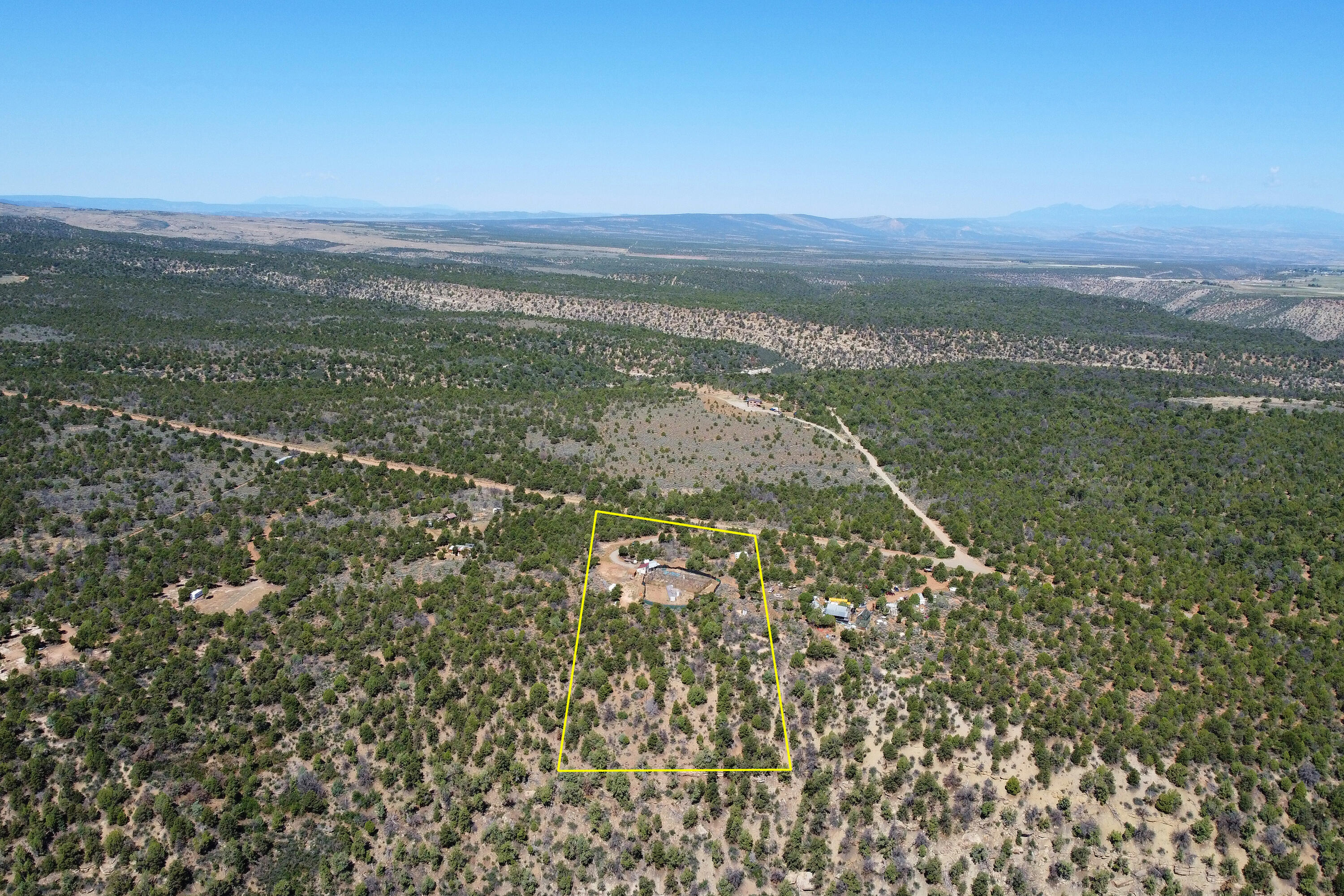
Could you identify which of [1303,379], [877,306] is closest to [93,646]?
[1303,379]

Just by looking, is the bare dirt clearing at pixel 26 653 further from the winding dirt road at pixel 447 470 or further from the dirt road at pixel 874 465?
the dirt road at pixel 874 465

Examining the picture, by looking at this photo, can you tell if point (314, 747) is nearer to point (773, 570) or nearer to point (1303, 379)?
point (773, 570)

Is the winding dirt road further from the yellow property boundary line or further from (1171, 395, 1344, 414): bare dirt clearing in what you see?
(1171, 395, 1344, 414): bare dirt clearing

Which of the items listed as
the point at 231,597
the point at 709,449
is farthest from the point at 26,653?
the point at 709,449

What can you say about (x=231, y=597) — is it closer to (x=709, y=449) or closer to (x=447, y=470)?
(x=447, y=470)

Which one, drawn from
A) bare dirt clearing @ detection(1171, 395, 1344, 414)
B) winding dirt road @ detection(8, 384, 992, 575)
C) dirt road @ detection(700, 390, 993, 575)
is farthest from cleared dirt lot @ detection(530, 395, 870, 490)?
bare dirt clearing @ detection(1171, 395, 1344, 414)

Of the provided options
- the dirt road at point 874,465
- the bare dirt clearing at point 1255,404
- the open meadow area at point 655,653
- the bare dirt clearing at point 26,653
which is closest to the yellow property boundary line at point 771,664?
the open meadow area at point 655,653
